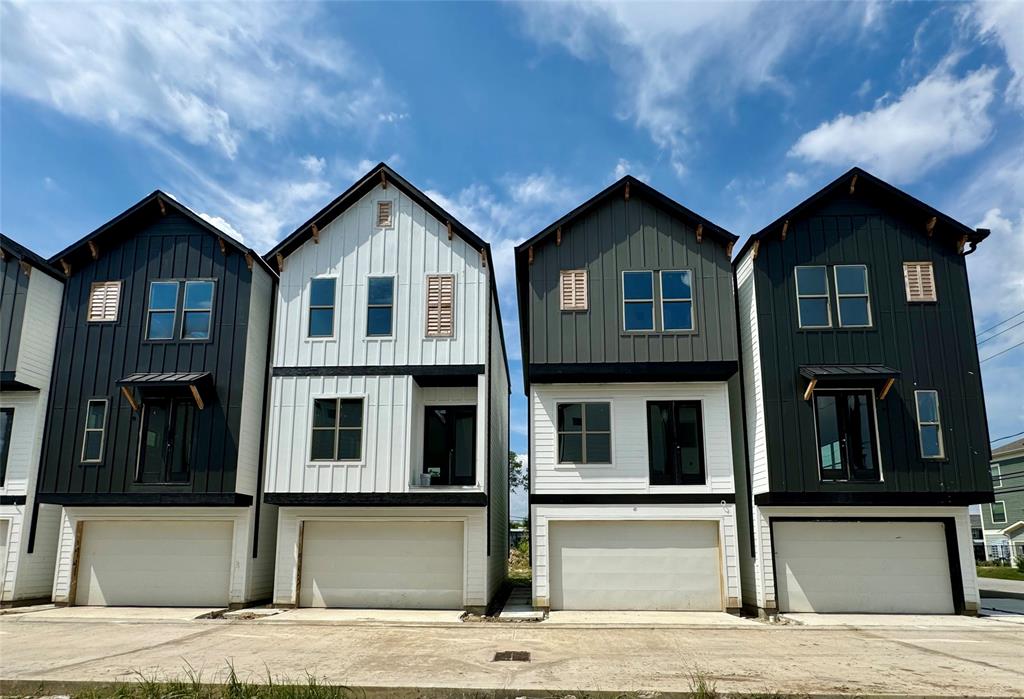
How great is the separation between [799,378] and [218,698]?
13423 millimetres

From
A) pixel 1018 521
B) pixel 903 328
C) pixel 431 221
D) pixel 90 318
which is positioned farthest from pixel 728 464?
pixel 1018 521

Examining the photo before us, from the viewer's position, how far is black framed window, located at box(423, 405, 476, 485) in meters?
18.1

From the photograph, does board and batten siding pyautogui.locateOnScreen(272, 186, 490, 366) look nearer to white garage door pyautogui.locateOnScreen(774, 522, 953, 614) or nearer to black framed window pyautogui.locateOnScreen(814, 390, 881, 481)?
black framed window pyautogui.locateOnScreen(814, 390, 881, 481)

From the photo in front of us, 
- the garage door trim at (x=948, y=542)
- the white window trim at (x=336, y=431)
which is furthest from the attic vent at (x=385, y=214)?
the garage door trim at (x=948, y=542)

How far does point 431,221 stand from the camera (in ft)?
59.2

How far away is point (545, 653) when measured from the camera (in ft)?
35.4

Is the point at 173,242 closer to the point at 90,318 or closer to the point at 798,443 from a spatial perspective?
the point at 90,318

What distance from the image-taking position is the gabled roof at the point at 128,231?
714 inches

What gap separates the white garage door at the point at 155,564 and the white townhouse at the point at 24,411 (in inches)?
52.7

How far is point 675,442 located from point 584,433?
2.17 m

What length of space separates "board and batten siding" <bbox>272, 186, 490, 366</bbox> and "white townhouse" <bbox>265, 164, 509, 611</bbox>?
0.03 m

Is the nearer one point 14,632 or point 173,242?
point 14,632

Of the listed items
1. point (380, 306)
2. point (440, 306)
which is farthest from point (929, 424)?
point (380, 306)

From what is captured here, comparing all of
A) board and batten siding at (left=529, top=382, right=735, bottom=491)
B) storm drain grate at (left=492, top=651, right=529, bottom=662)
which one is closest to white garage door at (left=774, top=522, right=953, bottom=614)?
board and batten siding at (left=529, top=382, right=735, bottom=491)
